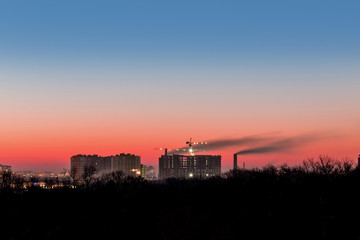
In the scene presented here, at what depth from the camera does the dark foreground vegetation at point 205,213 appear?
16812mm

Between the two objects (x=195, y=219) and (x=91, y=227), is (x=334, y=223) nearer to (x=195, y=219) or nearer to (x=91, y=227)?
(x=195, y=219)

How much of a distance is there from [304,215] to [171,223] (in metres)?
5.93

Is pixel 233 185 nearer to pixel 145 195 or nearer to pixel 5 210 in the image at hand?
pixel 145 195

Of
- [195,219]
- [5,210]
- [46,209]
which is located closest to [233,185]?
[195,219]

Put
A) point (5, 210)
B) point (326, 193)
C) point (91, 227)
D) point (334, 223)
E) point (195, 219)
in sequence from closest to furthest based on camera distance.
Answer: point (195, 219), point (334, 223), point (91, 227), point (326, 193), point (5, 210)

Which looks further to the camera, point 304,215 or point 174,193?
point 174,193

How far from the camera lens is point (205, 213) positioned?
16969 millimetres

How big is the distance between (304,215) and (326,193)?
3.11 meters

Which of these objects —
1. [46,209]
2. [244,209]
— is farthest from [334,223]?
[46,209]

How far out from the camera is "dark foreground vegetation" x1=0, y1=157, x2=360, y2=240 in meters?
16.8

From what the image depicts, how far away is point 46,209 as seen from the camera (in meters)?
23.2

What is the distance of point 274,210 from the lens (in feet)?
58.0

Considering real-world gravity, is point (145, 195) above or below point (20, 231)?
above

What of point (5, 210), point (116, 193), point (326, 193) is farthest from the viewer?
point (5, 210)
